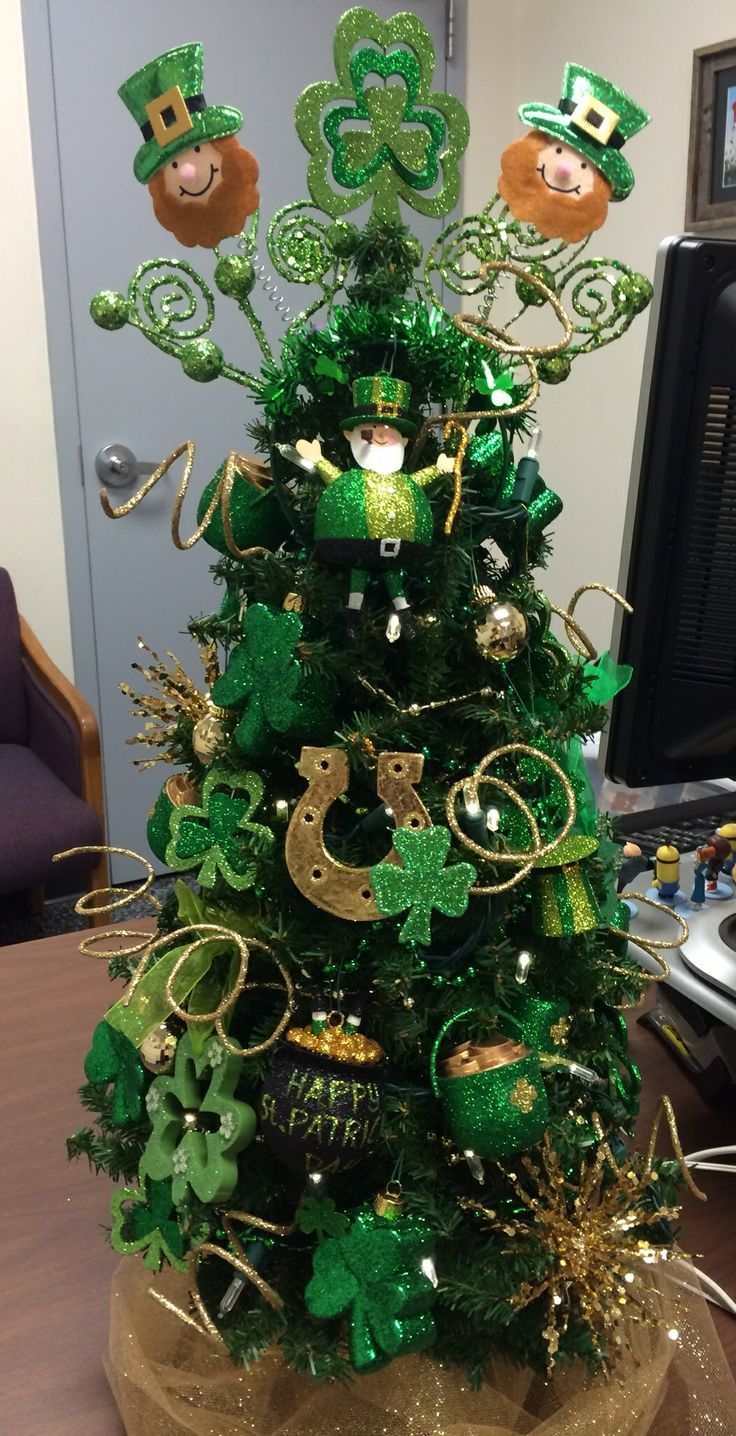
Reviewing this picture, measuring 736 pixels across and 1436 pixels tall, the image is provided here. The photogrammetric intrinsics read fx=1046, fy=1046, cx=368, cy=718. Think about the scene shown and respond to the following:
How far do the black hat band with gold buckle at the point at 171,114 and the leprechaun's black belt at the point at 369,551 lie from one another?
0.19 metres

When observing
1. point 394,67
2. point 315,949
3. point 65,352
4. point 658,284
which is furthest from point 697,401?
point 65,352

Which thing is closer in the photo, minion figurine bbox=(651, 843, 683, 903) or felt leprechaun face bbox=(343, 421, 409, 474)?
felt leprechaun face bbox=(343, 421, 409, 474)

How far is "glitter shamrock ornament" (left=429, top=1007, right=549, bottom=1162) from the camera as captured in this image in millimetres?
459

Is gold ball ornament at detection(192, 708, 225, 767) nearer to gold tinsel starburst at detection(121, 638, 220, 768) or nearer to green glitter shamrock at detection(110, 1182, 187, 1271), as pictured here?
gold tinsel starburst at detection(121, 638, 220, 768)

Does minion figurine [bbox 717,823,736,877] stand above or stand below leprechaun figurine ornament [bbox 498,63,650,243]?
below

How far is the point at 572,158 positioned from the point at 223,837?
350mm

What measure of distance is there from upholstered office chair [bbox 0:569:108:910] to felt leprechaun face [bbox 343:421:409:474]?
1.45 m

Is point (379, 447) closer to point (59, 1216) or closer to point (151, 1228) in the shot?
point (151, 1228)

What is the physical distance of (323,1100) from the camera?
452 mm

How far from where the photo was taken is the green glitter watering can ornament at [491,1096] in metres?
0.46

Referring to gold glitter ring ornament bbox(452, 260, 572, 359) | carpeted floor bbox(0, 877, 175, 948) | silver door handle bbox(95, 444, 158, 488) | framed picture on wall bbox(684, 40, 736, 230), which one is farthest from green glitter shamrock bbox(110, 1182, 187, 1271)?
framed picture on wall bbox(684, 40, 736, 230)

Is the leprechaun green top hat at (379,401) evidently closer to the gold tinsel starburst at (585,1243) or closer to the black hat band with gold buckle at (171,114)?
the black hat band with gold buckle at (171,114)

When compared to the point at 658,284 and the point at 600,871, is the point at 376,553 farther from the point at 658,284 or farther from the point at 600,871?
the point at 658,284

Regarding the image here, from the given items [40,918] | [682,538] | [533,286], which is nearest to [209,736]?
[533,286]
